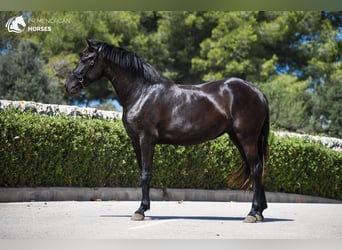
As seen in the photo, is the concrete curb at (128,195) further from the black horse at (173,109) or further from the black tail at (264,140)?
the black tail at (264,140)

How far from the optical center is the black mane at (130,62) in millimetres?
5430

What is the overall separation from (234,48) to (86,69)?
988cm

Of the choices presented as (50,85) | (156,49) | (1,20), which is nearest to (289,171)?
(1,20)

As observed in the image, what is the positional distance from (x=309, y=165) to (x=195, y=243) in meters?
3.95

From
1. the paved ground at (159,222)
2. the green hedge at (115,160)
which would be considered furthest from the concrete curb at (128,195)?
the paved ground at (159,222)

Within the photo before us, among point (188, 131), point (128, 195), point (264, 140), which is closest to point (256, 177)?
point (264, 140)

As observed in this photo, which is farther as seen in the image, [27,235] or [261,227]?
[261,227]

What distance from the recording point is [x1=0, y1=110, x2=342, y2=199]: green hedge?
22.3 feet

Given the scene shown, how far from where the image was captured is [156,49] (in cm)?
1477

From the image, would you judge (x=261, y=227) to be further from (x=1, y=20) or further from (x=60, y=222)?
(x=1, y=20)

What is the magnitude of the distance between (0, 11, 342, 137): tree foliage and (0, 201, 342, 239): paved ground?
759 cm

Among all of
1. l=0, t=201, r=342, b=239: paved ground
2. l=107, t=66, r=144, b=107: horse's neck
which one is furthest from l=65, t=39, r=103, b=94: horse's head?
l=0, t=201, r=342, b=239: paved ground
